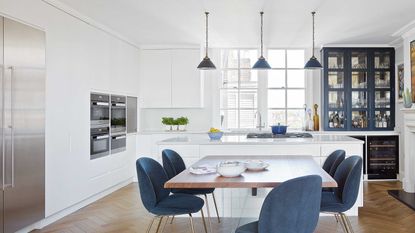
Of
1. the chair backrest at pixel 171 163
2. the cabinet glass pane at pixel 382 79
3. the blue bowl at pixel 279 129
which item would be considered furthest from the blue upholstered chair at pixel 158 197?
the cabinet glass pane at pixel 382 79

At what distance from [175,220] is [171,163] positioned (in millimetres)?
932

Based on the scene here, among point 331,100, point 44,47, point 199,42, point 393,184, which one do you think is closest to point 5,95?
point 44,47

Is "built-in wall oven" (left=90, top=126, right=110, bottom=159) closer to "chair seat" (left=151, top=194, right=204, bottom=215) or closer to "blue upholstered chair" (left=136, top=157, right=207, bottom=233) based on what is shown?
"blue upholstered chair" (left=136, top=157, right=207, bottom=233)

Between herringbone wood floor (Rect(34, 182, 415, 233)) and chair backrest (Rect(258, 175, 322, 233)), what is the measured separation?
1682 millimetres

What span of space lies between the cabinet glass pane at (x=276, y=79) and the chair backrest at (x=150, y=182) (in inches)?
179

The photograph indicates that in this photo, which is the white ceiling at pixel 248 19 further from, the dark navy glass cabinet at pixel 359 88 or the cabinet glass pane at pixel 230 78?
the cabinet glass pane at pixel 230 78

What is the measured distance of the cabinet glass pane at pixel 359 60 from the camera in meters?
6.91

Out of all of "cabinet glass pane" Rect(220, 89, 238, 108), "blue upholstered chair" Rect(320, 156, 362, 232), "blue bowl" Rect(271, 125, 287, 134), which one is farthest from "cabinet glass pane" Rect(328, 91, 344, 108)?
"blue upholstered chair" Rect(320, 156, 362, 232)

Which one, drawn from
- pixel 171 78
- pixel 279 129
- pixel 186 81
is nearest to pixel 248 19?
pixel 279 129

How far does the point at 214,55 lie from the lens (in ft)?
23.9

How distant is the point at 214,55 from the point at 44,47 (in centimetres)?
388

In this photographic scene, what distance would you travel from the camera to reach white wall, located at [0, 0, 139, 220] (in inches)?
157

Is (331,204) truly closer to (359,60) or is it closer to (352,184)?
(352,184)

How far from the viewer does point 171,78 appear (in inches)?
271
